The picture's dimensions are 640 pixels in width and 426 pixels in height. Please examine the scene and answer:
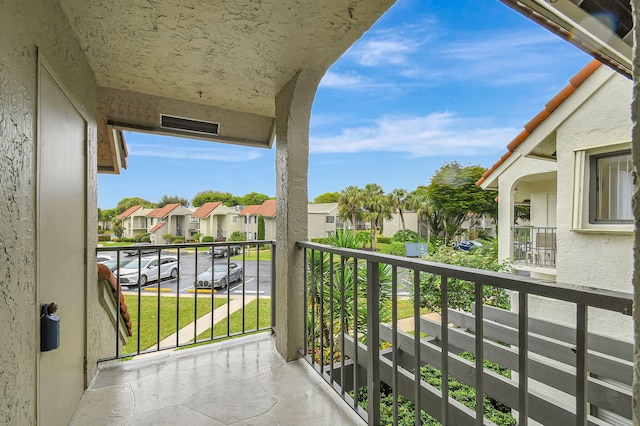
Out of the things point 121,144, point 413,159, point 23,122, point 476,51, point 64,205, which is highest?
point 476,51

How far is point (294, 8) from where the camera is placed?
1708 mm

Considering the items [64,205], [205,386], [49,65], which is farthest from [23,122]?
[205,386]

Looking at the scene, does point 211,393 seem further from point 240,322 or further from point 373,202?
point 373,202

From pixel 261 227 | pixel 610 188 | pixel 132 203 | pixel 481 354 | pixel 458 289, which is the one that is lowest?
pixel 458 289

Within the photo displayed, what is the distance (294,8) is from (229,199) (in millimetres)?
27331

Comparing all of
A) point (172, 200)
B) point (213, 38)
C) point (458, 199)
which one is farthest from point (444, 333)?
point (172, 200)

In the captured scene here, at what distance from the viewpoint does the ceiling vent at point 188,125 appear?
343cm

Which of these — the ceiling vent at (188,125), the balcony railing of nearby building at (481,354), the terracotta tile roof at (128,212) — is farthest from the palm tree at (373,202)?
the balcony railing of nearby building at (481,354)

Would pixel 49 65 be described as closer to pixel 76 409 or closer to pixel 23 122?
pixel 23 122

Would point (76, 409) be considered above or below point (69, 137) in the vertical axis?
below

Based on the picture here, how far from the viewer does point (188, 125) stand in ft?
11.7

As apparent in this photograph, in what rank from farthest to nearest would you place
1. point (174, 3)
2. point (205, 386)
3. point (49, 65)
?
point (205, 386), point (174, 3), point (49, 65)

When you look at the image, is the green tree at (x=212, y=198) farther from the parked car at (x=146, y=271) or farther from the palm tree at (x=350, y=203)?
the parked car at (x=146, y=271)

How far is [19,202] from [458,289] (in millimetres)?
5465
